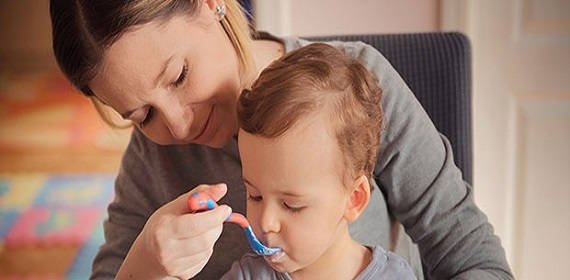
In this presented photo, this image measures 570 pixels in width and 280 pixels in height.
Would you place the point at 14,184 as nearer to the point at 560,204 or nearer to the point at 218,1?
the point at 560,204

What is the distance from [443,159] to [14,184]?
2403mm

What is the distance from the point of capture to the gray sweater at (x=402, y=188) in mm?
1056

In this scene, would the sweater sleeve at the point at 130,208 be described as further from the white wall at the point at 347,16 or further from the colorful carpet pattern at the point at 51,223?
the colorful carpet pattern at the point at 51,223

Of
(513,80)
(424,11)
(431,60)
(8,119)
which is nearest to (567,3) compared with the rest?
(513,80)

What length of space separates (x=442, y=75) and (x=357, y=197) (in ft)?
1.38

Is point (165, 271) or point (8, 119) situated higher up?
point (165, 271)

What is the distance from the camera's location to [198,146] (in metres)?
1.12

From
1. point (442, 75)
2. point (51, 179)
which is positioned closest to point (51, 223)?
point (51, 179)

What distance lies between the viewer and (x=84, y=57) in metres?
0.89

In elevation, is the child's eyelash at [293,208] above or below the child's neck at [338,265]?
above

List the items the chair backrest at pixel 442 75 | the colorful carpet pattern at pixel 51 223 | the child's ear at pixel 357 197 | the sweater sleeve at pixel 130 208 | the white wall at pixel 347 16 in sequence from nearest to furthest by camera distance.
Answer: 1. the child's ear at pixel 357 197
2. the sweater sleeve at pixel 130 208
3. the chair backrest at pixel 442 75
4. the white wall at pixel 347 16
5. the colorful carpet pattern at pixel 51 223

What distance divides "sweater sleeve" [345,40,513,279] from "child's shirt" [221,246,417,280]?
0.14 meters

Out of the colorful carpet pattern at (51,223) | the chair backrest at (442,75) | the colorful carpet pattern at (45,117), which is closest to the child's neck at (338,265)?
the chair backrest at (442,75)

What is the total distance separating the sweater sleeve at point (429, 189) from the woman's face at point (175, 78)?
214 millimetres
